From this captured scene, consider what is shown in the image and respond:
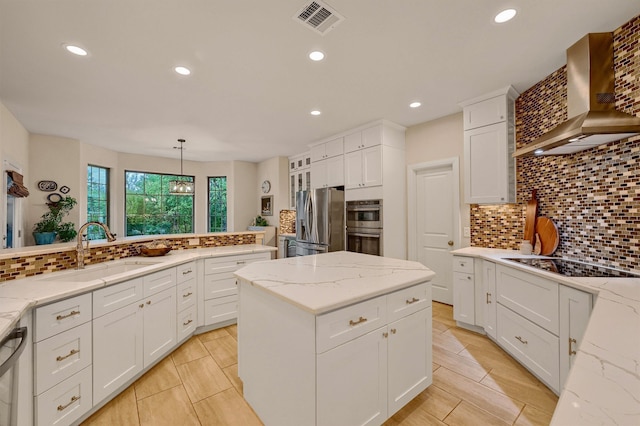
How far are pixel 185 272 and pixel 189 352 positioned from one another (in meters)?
0.77

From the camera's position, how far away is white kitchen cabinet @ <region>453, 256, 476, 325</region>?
9.15ft

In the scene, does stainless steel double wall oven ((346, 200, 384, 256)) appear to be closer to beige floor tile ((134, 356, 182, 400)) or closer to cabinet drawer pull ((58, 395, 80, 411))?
beige floor tile ((134, 356, 182, 400))

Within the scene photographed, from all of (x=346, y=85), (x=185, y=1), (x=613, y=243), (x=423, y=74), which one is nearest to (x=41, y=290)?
(x=185, y=1)

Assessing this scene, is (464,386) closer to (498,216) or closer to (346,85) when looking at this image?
(498,216)

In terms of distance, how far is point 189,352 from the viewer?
253cm

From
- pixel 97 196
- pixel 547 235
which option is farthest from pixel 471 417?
pixel 97 196

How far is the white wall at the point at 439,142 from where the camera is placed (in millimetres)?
3419

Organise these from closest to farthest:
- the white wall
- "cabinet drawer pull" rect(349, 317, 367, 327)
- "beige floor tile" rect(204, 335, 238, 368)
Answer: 1. "cabinet drawer pull" rect(349, 317, 367, 327)
2. "beige floor tile" rect(204, 335, 238, 368)
3. the white wall

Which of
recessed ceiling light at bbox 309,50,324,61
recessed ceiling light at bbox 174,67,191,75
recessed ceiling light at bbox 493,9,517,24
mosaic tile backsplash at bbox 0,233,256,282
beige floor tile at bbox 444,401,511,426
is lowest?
beige floor tile at bbox 444,401,511,426

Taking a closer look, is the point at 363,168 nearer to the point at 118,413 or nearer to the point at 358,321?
the point at 358,321

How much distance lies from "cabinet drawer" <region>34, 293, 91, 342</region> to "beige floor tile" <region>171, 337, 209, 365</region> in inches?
39.2

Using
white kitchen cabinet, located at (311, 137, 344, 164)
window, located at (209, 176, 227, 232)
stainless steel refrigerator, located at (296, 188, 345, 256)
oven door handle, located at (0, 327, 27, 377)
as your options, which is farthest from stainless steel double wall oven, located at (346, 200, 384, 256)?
window, located at (209, 176, 227, 232)

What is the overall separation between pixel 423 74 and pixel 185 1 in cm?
207

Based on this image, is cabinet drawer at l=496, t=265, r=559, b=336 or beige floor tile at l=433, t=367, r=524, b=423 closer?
beige floor tile at l=433, t=367, r=524, b=423
